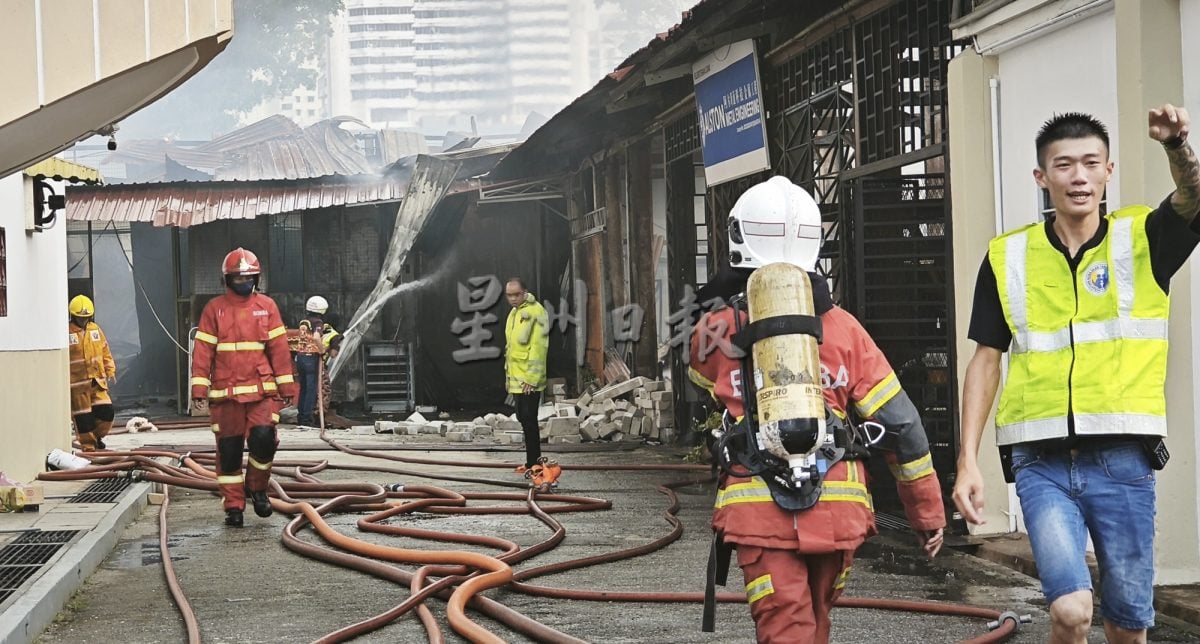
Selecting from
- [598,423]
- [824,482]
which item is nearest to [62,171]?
[598,423]

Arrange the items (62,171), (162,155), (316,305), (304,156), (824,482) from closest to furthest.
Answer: (824,482), (62,171), (316,305), (304,156), (162,155)

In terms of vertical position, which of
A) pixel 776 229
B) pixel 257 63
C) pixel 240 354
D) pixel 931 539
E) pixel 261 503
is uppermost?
pixel 257 63

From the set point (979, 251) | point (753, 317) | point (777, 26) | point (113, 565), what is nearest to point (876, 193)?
point (979, 251)

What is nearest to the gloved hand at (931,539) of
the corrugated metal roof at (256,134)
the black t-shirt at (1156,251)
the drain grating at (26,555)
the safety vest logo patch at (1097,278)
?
the black t-shirt at (1156,251)

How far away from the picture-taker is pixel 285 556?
352 inches

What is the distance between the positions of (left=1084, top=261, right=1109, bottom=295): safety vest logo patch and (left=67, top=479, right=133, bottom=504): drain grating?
8631 mm

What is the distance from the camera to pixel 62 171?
1365 cm

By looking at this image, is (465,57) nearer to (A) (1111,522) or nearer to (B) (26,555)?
(B) (26,555)

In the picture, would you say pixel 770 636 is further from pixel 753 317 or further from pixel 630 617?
pixel 630 617

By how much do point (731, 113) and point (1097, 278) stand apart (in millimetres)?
8957

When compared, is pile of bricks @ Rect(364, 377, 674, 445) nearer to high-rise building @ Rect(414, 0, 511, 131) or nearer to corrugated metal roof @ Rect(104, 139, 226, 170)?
corrugated metal roof @ Rect(104, 139, 226, 170)

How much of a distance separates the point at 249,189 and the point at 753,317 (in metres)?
19.7

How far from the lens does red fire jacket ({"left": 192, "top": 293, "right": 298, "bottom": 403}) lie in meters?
10.3

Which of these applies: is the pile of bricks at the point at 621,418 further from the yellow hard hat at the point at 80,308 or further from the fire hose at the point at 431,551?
the yellow hard hat at the point at 80,308
